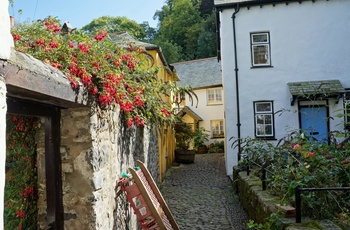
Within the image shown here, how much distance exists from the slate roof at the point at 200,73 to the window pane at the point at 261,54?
37.2 feet

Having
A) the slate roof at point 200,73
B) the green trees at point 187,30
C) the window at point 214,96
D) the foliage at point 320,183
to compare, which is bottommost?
the foliage at point 320,183

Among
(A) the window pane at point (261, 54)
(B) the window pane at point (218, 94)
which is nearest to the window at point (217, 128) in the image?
(B) the window pane at point (218, 94)

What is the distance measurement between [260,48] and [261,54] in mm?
218

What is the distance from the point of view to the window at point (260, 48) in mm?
11367

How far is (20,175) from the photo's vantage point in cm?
281

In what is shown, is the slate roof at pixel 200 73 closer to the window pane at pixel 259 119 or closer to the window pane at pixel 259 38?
the window pane at pixel 259 38

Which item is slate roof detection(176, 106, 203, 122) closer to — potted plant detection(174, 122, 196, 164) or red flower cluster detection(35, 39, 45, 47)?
potted plant detection(174, 122, 196, 164)

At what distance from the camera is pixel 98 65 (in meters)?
3.00

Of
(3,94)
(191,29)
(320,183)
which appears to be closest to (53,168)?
(3,94)

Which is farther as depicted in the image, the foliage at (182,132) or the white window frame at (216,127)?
the white window frame at (216,127)

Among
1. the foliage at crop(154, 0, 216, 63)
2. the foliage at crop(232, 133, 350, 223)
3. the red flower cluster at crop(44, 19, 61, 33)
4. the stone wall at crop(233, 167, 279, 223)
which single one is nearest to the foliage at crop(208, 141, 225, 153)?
the stone wall at crop(233, 167, 279, 223)

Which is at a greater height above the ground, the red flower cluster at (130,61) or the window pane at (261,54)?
the window pane at (261,54)

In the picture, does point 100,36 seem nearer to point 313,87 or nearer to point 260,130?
point 260,130

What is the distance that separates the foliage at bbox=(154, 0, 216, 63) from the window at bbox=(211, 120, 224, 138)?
42.8 ft
